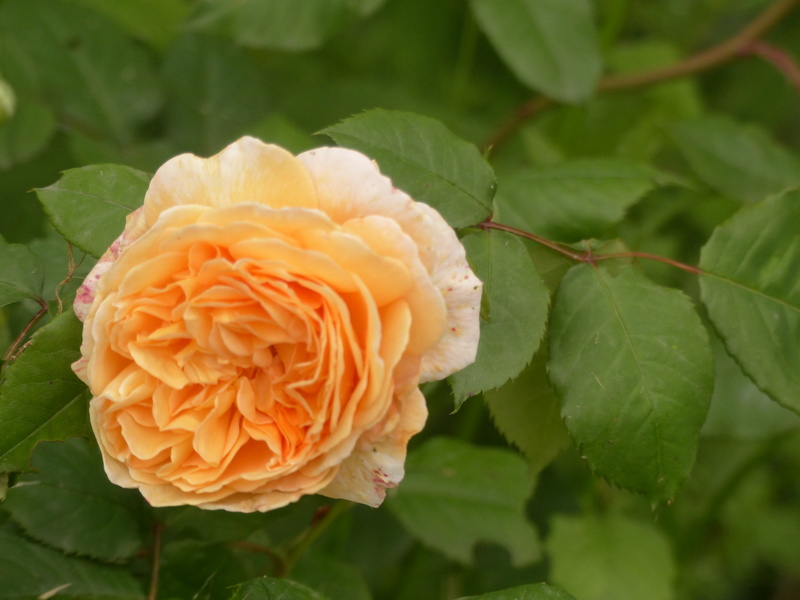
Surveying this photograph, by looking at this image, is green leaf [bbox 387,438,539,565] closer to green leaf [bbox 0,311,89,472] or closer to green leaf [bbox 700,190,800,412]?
green leaf [bbox 700,190,800,412]

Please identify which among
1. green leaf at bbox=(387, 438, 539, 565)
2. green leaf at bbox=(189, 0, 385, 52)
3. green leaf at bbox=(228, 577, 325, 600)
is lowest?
green leaf at bbox=(387, 438, 539, 565)

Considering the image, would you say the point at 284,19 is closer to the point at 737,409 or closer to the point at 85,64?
the point at 85,64

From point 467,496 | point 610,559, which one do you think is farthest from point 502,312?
point 610,559

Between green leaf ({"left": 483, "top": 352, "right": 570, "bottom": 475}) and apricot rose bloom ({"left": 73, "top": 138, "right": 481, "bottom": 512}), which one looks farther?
green leaf ({"left": 483, "top": 352, "right": 570, "bottom": 475})

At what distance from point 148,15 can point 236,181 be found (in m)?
1.30

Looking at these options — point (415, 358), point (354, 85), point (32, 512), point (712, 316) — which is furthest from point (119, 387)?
point (354, 85)

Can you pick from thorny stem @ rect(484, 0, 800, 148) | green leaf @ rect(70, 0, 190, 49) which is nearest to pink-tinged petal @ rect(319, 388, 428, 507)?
thorny stem @ rect(484, 0, 800, 148)

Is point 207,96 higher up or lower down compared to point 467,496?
higher up

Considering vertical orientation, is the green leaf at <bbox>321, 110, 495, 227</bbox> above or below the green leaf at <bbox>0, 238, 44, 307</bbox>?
above

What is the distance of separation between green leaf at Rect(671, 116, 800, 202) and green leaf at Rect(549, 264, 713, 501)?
788 mm

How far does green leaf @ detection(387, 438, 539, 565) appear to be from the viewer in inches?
55.0

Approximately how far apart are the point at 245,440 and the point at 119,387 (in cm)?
12

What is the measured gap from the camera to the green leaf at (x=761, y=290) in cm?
92

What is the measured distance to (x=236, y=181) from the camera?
0.69 m
